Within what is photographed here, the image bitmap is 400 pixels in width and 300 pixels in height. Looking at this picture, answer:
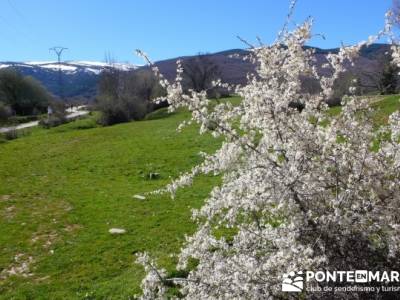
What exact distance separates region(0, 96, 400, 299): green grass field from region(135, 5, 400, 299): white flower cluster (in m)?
1.31

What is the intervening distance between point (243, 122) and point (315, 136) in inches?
37.7

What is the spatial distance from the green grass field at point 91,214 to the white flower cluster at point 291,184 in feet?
4.28

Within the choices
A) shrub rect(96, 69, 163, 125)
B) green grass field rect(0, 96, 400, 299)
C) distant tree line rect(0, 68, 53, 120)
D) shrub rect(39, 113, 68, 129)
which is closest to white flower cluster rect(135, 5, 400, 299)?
green grass field rect(0, 96, 400, 299)

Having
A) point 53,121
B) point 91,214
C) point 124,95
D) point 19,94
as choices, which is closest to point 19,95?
point 19,94

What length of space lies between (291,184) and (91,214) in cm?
1197

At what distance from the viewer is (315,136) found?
17.3 ft

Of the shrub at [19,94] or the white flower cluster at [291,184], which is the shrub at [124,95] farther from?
the white flower cluster at [291,184]

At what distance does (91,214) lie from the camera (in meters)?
15.5

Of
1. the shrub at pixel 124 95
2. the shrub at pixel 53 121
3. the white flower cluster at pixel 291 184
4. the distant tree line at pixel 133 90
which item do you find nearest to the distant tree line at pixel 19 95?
the distant tree line at pixel 133 90

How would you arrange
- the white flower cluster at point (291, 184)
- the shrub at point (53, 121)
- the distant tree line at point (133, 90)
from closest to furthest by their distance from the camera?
the white flower cluster at point (291, 184)
the distant tree line at point (133, 90)
the shrub at point (53, 121)

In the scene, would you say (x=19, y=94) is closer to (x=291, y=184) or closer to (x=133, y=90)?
(x=133, y=90)

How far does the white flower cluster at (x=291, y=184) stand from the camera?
4.50 m

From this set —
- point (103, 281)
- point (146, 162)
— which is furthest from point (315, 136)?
point (146, 162)

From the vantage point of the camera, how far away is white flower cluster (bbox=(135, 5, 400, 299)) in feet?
14.8
